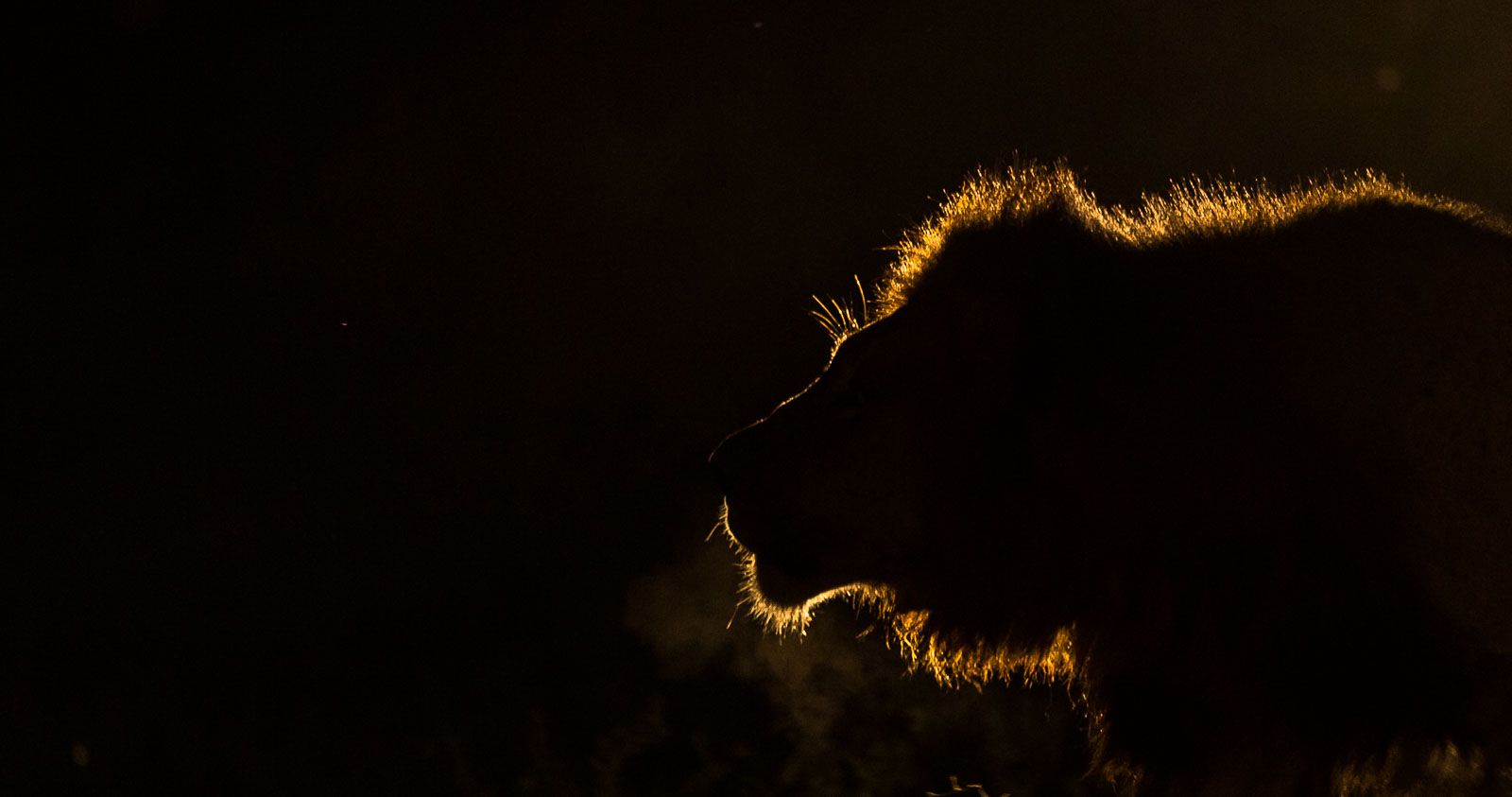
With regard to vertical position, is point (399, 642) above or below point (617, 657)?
above

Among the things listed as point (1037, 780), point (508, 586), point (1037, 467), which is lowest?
point (1037, 780)

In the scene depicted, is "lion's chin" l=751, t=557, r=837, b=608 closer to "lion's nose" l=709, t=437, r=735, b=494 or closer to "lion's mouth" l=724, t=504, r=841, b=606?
"lion's mouth" l=724, t=504, r=841, b=606

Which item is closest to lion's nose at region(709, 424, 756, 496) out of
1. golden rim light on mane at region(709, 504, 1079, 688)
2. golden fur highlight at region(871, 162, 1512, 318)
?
golden rim light on mane at region(709, 504, 1079, 688)

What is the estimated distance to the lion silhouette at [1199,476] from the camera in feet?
3.96

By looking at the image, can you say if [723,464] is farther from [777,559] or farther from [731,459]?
[777,559]

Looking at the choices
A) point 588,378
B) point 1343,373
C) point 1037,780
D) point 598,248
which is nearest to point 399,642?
point 588,378

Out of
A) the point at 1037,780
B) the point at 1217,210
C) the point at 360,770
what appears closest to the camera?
the point at 1217,210

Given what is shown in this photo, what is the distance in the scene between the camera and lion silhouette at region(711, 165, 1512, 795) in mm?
1206

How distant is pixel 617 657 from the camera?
462 centimetres

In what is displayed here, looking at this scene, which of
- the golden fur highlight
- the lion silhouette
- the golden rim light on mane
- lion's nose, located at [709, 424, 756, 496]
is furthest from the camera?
lion's nose, located at [709, 424, 756, 496]

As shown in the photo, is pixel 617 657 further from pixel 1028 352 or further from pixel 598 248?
pixel 1028 352

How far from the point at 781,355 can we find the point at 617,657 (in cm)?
145

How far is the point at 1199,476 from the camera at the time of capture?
4.31 feet

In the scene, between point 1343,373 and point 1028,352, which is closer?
point 1343,373
